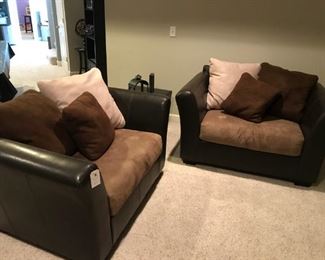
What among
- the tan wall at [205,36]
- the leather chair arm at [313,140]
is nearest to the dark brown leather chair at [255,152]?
the leather chair arm at [313,140]

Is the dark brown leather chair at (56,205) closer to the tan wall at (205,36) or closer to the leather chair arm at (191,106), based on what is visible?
the leather chair arm at (191,106)

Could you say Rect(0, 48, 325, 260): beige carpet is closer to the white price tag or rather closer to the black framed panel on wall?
the white price tag

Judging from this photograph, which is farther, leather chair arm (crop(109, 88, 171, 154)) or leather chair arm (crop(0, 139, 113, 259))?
leather chair arm (crop(109, 88, 171, 154))

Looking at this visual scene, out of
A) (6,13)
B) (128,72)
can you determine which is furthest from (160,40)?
(6,13)

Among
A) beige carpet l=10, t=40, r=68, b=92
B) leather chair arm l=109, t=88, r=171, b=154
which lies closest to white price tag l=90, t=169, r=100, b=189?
leather chair arm l=109, t=88, r=171, b=154

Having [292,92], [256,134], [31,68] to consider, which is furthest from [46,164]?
[31,68]

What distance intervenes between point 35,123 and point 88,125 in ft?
1.00

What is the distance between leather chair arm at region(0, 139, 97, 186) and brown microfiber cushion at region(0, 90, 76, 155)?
0.58 ft

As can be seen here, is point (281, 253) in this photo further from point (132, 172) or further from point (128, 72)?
point (128, 72)

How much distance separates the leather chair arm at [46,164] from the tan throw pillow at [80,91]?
2.00ft

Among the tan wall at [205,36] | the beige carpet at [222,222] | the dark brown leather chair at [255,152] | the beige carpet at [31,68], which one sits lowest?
the beige carpet at [222,222]

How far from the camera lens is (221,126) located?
252cm

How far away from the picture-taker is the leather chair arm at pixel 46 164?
4.30 ft

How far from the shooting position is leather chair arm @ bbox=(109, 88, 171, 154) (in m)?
2.29
